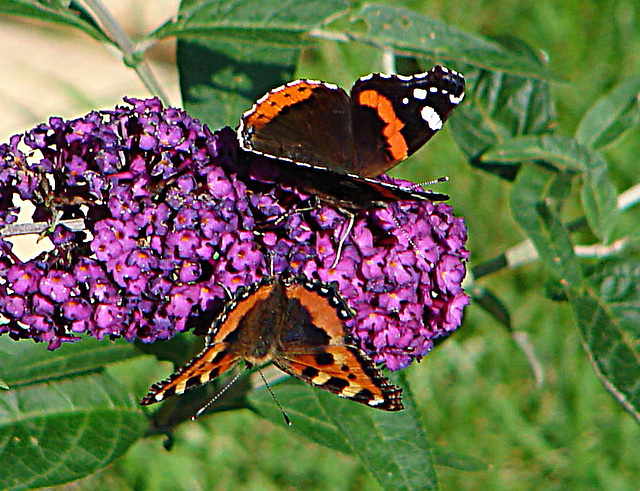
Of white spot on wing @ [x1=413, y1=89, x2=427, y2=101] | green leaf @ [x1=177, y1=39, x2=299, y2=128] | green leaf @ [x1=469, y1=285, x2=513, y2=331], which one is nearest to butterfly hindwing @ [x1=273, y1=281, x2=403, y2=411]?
white spot on wing @ [x1=413, y1=89, x2=427, y2=101]

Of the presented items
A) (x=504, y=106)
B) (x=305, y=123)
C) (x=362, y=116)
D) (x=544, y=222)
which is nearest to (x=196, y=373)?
(x=305, y=123)

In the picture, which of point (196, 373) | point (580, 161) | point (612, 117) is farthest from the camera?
point (612, 117)

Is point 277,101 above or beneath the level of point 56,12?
beneath

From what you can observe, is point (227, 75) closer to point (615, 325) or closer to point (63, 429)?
point (63, 429)

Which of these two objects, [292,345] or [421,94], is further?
[421,94]

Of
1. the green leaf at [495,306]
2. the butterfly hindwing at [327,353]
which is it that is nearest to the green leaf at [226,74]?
the butterfly hindwing at [327,353]

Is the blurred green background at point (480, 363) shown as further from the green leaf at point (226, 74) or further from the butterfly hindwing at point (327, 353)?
the butterfly hindwing at point (327, 353)

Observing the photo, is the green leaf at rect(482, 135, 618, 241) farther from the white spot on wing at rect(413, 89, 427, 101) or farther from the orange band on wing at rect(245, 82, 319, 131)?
the orange band on wing at rect(245, 82, 319, 131)
